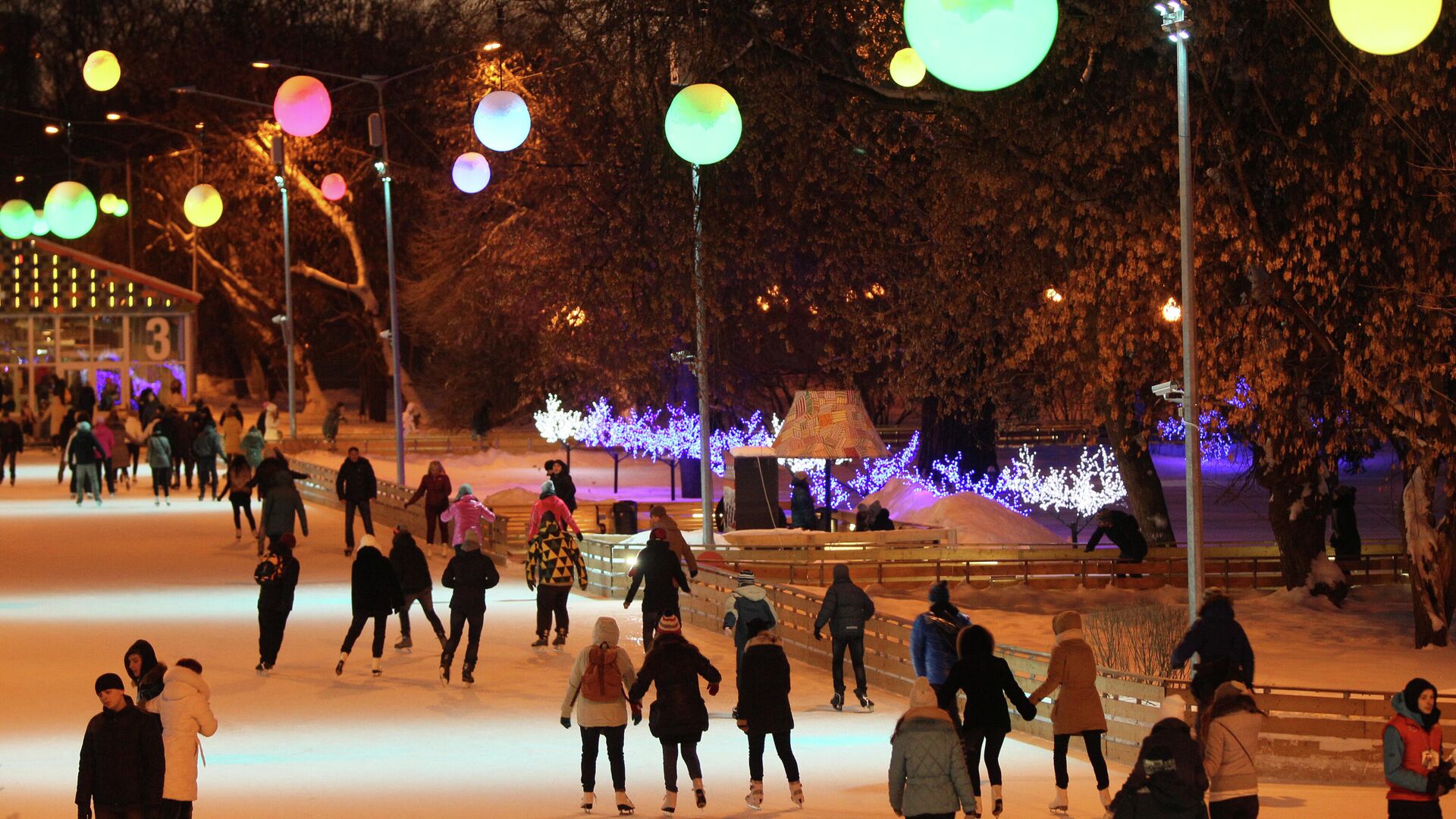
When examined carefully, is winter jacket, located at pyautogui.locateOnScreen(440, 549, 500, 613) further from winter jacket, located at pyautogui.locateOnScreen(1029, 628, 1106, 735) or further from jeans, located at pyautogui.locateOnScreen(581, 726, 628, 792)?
winter jacket, located at pyautogui.locateOnScreen(1029, 628, 1106, 735)

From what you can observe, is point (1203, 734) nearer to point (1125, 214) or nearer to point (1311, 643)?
point (1125, 214)

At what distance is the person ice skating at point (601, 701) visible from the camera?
39.9 ft

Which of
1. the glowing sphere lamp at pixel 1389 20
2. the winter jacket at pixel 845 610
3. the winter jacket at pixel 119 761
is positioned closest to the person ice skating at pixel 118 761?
the winter jacket at pixel 119 761

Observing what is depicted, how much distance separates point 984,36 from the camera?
11391mm

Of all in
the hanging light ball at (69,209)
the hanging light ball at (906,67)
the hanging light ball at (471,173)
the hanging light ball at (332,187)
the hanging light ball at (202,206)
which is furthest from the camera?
the hanging light ball at (332,187)

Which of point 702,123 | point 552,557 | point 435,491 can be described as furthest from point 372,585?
point 435,491

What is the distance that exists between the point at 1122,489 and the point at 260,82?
32302 mm

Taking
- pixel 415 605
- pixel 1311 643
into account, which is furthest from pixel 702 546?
pixel 1311 643

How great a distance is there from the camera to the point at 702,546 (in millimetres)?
25516

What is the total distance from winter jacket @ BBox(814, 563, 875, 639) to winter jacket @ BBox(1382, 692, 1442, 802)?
261 inches

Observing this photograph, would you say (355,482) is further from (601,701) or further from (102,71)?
(601,701)

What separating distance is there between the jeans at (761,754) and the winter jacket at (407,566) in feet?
23.7

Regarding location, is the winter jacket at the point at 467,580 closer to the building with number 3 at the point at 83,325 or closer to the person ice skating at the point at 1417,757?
the person ice skating at the point at 1417,757

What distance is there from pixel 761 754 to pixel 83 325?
46771 millimetres
